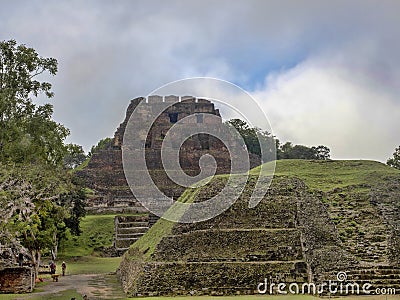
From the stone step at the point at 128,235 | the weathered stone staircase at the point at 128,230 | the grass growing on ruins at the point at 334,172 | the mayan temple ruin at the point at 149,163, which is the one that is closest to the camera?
the grass growing on ruins at the point at 334,172

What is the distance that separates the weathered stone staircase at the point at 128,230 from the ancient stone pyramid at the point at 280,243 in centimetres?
1063

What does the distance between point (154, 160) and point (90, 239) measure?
13285mm

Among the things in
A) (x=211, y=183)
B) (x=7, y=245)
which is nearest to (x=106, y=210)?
(x=211, y=183)

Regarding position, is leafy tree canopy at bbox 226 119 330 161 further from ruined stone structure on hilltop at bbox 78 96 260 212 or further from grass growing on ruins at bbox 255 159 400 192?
grass growing on ruins at bbox 255 159 400 192

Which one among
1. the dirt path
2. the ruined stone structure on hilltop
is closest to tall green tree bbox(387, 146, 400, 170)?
the ruined stone structure on hilltop

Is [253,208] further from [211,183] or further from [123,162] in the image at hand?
[123,162]

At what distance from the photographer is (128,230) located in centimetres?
2998

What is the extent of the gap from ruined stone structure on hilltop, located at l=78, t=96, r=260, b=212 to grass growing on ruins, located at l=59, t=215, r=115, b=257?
418cm

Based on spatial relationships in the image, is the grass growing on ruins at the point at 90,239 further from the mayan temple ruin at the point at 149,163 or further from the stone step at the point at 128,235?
the mayan temple ruin at the point at 149,163

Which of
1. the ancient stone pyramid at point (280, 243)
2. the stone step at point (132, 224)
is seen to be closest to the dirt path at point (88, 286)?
the ancient stone pyramid at point (280, 243)

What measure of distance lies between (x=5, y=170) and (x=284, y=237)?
7.79m

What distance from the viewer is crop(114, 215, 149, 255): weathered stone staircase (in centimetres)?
2861

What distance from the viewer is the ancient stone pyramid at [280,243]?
13.8 m

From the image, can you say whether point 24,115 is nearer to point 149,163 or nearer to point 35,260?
point 35,260
